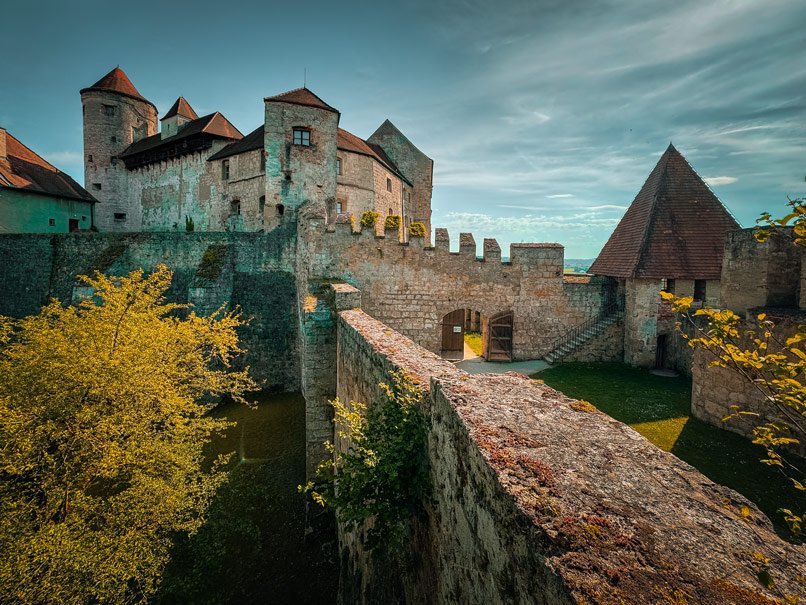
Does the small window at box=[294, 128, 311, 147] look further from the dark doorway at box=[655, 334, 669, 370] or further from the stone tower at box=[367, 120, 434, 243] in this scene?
the dark doorway at box=[655, 334, 669, 370]

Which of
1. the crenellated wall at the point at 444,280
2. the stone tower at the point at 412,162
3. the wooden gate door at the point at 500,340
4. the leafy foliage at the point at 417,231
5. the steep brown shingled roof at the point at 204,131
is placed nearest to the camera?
the crenellated wall at the point at 444,280

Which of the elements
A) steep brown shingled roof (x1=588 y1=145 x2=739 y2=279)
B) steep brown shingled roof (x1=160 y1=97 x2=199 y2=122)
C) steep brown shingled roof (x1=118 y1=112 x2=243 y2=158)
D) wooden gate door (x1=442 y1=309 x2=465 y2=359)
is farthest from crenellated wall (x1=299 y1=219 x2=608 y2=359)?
steep brown shingled roof (x1=160 y1=97 x2=199 y2=122)

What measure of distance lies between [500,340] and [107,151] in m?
42.7

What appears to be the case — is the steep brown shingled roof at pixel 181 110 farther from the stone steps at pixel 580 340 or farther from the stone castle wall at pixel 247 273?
the stone steps at pixel 580 340

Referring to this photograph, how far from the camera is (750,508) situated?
215 cm

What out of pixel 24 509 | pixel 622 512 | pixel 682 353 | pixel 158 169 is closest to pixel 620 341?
pixel 682 353

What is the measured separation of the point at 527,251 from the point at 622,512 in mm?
15133

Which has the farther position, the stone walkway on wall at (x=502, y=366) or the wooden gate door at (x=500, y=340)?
the wooden gate door at (x=500, y=340)

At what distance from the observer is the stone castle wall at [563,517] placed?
1.63 metres

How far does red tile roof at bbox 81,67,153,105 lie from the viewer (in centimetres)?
3800

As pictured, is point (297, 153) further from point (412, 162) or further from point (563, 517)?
point (563, 517)

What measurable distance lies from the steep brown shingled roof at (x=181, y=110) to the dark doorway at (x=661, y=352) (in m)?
43.0

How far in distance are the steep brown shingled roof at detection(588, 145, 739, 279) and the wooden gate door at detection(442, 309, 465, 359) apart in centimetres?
666

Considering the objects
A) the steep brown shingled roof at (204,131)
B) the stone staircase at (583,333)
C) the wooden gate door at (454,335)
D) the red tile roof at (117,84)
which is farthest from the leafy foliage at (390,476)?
the red tile roof at (117,84)
